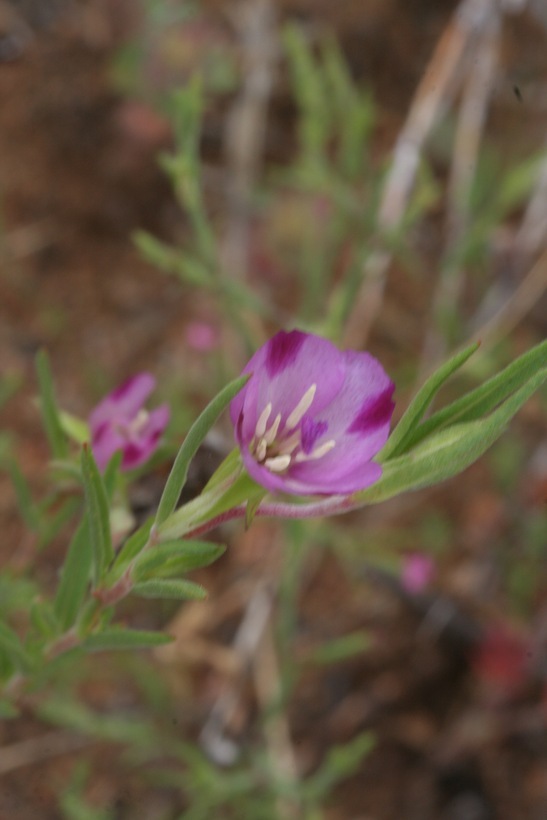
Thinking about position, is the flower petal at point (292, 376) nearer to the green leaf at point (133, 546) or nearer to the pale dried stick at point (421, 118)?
the green leaf at point (133, 546)

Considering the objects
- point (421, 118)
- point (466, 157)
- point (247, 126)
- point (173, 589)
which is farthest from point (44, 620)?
point (247, 126)

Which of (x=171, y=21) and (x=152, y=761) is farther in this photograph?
(x=171, y=21)

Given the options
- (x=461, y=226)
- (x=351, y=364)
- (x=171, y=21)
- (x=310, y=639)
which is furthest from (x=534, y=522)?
(x=171, y=21)

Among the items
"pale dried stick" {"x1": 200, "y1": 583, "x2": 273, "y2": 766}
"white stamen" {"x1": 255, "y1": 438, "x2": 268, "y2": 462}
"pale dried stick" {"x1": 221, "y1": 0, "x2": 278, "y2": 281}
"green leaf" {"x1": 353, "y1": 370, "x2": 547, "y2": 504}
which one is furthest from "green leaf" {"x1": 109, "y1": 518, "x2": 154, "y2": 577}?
"pale dried stick" {"x1": 221, "y1": 0, "x2": 278, "y2": 281}

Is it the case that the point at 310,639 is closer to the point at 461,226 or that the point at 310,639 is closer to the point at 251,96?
the point at 461,226

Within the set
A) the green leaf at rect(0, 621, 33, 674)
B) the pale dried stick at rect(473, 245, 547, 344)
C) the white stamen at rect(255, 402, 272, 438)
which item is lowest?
the pale dried stick at rect(473, 245, 547, 344)

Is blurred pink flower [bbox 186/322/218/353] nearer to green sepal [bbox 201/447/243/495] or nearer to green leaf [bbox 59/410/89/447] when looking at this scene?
green leaf [bbox 59/410/89/447]
